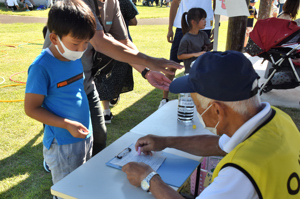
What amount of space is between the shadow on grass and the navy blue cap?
2108 mm

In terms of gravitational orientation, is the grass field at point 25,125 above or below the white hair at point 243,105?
below

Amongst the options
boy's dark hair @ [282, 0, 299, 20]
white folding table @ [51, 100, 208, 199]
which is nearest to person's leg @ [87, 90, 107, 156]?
white folding table @ [51, 100, 208, 199]

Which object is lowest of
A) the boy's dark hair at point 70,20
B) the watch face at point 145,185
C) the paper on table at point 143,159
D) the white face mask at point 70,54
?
the paper on table at point 143,159

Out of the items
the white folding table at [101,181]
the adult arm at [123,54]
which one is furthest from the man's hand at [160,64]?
the white folding table at [101,181]

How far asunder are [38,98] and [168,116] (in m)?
1.07

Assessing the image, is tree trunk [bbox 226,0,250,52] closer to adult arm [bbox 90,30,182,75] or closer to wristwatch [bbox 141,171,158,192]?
adult arm [bbox 90,30,182,75]

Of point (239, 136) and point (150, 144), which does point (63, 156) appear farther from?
point (239, 136)

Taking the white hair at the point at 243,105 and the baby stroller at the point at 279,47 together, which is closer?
the white hair at the point at 243,105

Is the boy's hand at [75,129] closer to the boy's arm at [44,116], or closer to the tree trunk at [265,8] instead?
the boy's arm at [44,116]

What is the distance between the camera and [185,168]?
5.20ft

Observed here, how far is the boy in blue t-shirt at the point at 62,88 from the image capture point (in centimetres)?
165

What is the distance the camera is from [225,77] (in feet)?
3.89

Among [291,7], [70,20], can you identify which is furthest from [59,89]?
[291,7]

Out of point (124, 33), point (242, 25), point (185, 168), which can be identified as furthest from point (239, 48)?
point (185, 168)
